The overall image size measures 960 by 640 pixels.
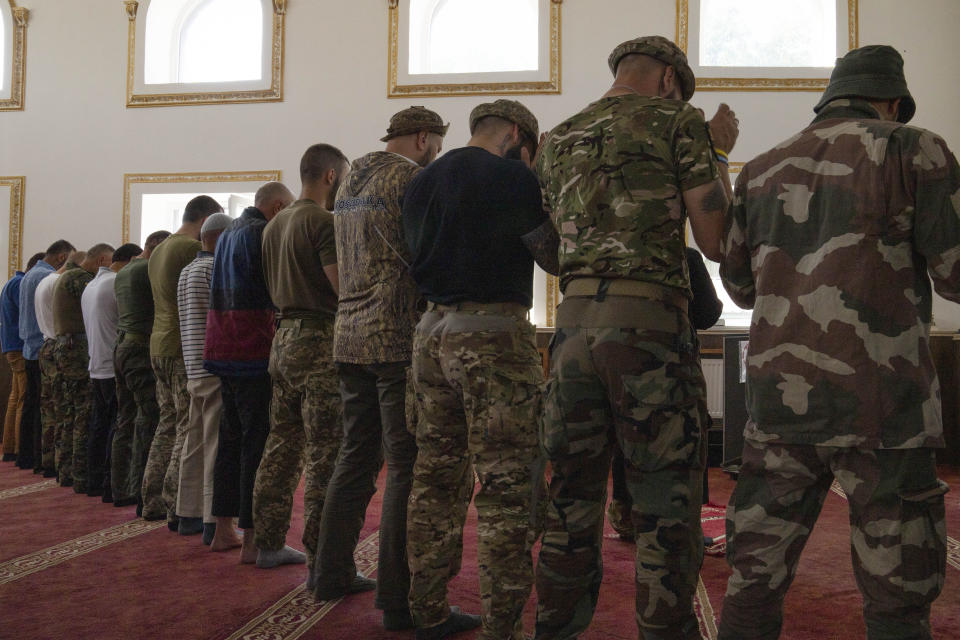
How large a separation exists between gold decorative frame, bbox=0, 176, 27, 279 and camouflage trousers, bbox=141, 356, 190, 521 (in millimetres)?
4779

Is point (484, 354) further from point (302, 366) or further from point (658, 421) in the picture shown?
point (302, 366)

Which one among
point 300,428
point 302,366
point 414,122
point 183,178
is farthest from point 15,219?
point 414,122

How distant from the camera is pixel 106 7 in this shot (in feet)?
25.7

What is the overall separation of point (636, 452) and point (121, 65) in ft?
25.2

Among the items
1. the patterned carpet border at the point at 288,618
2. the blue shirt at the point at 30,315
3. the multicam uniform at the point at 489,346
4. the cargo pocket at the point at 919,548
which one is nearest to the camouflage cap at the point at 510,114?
the multicam uniform at the point at 489,346

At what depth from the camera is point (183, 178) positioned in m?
7.49

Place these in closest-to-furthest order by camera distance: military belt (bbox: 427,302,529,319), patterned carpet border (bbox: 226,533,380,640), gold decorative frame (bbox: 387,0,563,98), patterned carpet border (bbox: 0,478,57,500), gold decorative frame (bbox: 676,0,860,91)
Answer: military belt (bbox: 427,302,529,319) → patterned carpet border (bbox: 226,533,380,640) → patterned carpet border (bbox: 0,478,57,500) → gold decorative frame (bbox: 676,0,860,91) → gold decorative frame (bbox: 387,0,563,98)

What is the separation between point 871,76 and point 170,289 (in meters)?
3.13

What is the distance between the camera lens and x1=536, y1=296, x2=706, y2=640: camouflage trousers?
1.61 m

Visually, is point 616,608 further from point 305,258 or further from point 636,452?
point 305,258

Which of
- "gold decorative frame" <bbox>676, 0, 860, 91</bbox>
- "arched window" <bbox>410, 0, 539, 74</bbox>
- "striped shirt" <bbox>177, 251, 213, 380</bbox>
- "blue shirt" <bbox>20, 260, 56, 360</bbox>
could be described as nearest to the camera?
"striped shirt" <bbox>177, 251, 213, 380</bbox>

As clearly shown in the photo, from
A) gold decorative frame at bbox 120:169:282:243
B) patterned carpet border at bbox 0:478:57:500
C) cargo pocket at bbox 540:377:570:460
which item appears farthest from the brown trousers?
cargo pocket at bbox 540:377:570:460

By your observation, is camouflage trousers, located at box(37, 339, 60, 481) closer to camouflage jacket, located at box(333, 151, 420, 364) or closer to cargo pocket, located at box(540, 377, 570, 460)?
camouflage jacket, located at box(333, 151, 420, 364)

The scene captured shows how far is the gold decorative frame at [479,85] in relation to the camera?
7.07 m
